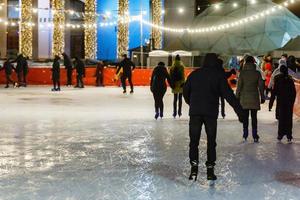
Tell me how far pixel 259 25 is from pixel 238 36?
1.95m

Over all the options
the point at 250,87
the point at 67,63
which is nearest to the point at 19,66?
the point at 67,63

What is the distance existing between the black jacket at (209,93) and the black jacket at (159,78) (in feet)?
21.1

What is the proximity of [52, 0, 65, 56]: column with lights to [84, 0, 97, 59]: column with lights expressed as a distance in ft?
4.81

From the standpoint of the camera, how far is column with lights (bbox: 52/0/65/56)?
3553 centimetres

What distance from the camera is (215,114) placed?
6.60m

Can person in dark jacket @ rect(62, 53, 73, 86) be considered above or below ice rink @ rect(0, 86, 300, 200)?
above

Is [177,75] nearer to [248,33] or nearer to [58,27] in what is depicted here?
[58,27]

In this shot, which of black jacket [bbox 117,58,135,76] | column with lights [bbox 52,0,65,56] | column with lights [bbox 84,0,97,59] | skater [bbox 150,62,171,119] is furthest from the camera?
column with lights [bbox 84,0,97,59]

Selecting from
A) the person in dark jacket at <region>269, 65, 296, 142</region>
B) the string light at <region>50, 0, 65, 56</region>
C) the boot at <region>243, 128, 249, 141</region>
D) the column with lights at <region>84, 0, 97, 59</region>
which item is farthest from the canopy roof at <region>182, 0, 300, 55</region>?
the person in dark jacket at <region>269, 65, 296, 142</region>

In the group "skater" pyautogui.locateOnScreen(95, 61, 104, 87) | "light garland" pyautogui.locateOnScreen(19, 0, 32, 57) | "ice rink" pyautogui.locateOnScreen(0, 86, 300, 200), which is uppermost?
"light garland" pyautogui.locateOnScreen(19, 0, 32, 57)

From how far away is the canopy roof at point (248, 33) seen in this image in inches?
1802

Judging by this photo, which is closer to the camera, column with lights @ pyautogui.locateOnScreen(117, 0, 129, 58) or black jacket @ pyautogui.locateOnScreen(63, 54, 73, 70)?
black jacket @ pyautogui.locateOnScreen(63, 54, 73, 70)

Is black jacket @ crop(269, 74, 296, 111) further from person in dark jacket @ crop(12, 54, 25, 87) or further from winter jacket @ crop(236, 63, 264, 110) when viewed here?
person in dark jacket @ crop(12, 54, 25, 87)

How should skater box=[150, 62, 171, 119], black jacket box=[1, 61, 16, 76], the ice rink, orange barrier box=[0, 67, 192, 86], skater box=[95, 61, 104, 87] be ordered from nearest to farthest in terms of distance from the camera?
the ice rink, skater box=[150, 62, 171, 119], black jacket box=[1, 61, 16, 76], skater box=[95, 61, 104, 87], orange barrier box=[0, 67, 192, 86]
